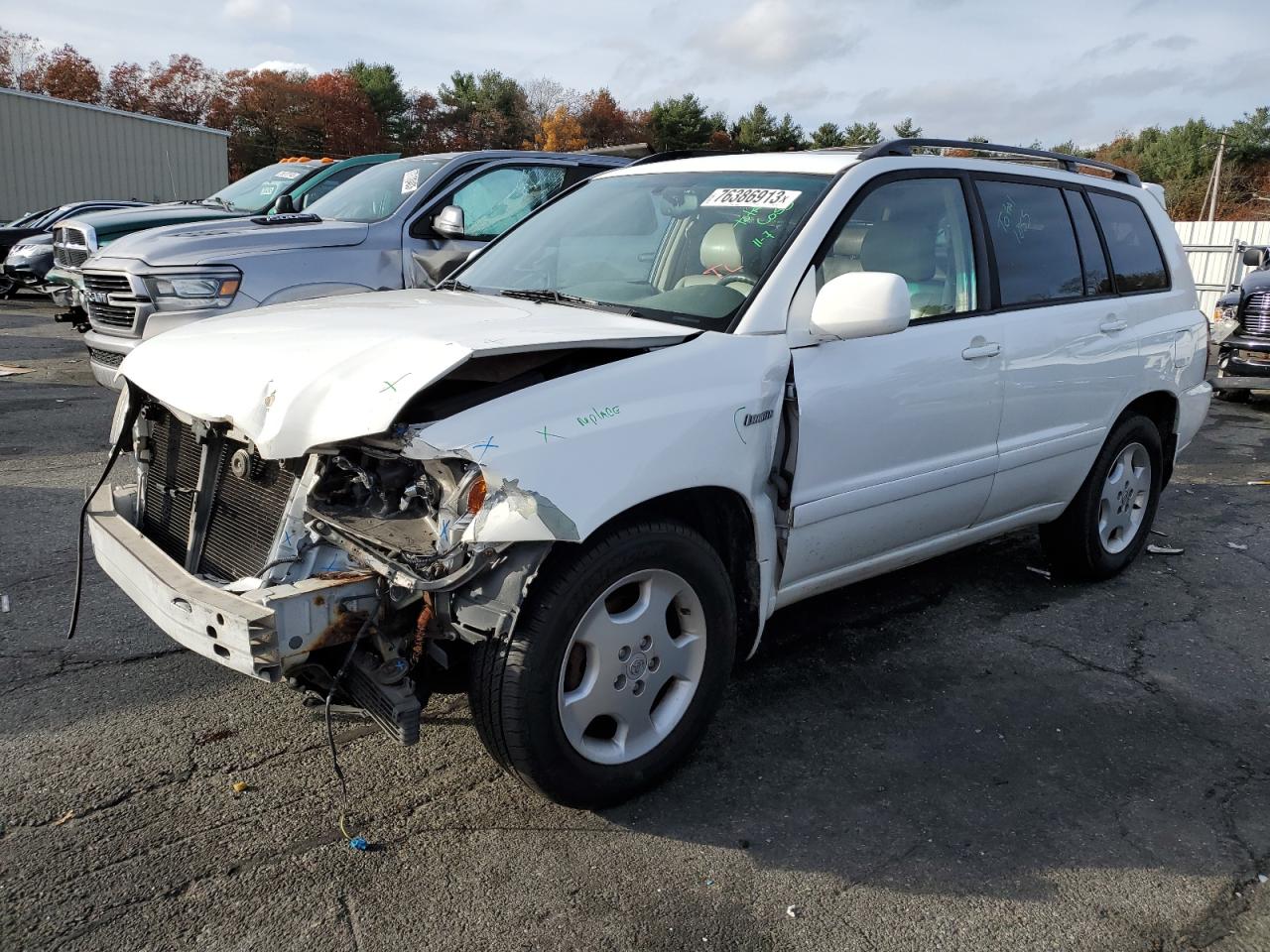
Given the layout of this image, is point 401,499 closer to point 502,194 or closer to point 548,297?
point 548,297

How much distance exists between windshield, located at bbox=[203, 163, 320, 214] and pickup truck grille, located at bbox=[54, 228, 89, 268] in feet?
5.29

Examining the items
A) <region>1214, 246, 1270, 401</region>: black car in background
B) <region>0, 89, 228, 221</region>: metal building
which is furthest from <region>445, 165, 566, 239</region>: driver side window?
<region>0, 89, 228, 221</region>: metal building

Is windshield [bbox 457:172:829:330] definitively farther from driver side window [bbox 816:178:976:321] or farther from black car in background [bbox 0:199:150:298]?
black car in background [bbox 0:199:150:298]

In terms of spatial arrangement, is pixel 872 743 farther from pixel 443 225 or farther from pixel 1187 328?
pixel 443 225

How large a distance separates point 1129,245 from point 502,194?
4.72 meters

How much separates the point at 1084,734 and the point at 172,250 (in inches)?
246

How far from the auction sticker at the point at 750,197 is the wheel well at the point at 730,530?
3.67 ft

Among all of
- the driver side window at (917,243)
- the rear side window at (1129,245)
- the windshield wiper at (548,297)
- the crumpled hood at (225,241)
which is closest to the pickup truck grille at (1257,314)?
the rear side window at (1129,245)

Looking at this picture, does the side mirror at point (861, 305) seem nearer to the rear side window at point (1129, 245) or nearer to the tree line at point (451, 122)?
the rear side window at point (1129, 245)

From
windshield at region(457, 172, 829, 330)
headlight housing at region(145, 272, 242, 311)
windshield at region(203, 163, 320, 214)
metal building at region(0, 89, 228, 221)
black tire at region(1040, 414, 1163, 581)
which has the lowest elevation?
black tire at region(1040, 414, 1163, 581)

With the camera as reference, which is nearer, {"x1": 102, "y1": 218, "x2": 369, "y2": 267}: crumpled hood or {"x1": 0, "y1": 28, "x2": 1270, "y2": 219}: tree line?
{"x1": 102, "y1": 218, "x2": 369, "y2": 267}: crumpled hood

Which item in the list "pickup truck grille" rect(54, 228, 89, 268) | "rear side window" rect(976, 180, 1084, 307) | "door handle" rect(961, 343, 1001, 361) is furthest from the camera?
"pickup truck grille" rect(54, 228, 89, 268)

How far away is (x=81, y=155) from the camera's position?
26.5 metres

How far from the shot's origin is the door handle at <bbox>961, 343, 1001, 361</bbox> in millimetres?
3834
